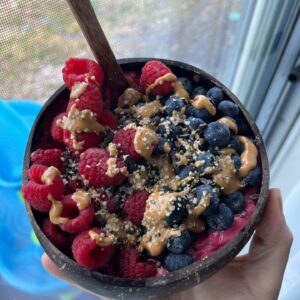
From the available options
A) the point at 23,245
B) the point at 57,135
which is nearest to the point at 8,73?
the point at 57,135

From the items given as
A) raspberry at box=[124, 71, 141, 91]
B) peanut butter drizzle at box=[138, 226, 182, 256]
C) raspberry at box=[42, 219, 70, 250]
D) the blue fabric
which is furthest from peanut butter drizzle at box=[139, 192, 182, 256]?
the blue fabric

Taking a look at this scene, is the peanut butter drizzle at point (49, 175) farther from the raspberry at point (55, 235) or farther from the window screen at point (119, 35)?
the window screen at point (119, 35)

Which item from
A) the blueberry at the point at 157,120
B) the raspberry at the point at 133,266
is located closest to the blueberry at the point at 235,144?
the blueberry at the point at 157,120

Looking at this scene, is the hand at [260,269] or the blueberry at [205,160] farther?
the hand at [260,269]

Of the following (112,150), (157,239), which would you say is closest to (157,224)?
(157,239)

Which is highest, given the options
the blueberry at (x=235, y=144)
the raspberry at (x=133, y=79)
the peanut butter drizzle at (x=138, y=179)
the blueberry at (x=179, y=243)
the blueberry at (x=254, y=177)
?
the raspberry at (x=133, y=79)

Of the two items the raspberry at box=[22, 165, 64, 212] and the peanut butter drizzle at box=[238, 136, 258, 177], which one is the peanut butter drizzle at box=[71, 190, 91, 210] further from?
the peanut butter drizzle at box=[238, 136, 258, 177]
